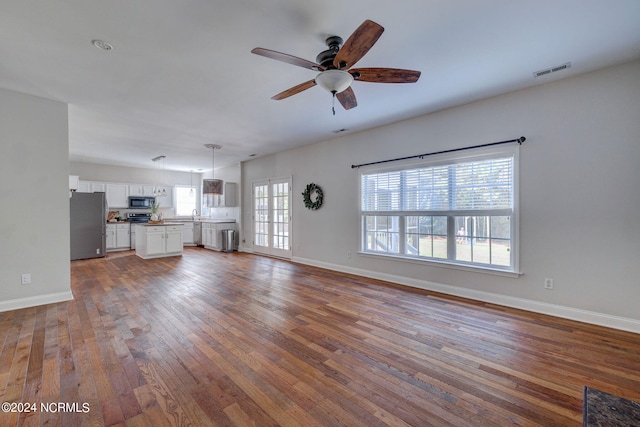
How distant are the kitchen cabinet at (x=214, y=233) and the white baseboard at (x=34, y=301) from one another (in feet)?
14.8

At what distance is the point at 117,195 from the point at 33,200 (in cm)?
553

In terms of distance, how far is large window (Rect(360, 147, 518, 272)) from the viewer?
3510 millimetres

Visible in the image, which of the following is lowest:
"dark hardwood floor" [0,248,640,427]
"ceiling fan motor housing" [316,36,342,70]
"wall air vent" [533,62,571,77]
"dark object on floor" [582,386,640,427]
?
"dark hardwood floor" [0,248,640,427]

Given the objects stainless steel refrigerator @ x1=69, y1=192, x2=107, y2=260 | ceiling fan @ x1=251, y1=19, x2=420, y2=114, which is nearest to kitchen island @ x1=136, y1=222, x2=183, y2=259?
stainless steel refrigerator @ x1=69, y1=192, x2=107, y2=260

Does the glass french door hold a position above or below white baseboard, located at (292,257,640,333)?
above

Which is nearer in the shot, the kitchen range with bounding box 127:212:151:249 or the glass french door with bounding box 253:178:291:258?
the glass french door with bounding box 253:178:291:258

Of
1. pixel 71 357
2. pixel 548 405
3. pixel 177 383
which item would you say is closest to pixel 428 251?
pixel 548 405

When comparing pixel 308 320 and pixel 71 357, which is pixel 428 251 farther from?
pixel 71 357

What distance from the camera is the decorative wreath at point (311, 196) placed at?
5766mm

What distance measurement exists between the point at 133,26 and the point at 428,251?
169 inches

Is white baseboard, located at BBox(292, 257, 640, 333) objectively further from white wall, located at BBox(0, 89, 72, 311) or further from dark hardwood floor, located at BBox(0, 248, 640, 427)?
white wall, located at BBox(0, 89, 72, 311)

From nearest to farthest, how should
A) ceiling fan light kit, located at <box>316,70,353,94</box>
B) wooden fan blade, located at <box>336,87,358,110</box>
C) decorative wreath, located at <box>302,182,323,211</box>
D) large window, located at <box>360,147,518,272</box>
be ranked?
ceiling fan light kit, located at <box>316,70,353,94</box> < wooden fan blade, located at <box>336,87,358,110</box> < large window, located at <box>360,147,518,272</box> < decorative wreath, located at <box>302,182,323,211</box>

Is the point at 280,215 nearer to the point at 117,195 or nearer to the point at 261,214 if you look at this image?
the point at 261,214

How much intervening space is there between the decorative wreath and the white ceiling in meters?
1.89
